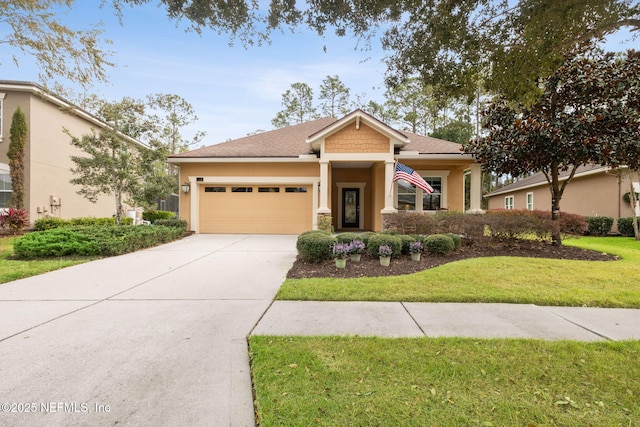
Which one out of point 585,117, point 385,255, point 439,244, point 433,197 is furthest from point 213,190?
point 585,117

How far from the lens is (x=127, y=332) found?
11.3 ft

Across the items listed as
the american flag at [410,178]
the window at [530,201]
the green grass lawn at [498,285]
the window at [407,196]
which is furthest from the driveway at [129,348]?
the window at [530,201]

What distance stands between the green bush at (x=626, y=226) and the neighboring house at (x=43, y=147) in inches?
845

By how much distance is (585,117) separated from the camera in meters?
7.55

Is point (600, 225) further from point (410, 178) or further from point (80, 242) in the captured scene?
point (80, 242)

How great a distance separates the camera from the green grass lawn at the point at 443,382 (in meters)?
2.05

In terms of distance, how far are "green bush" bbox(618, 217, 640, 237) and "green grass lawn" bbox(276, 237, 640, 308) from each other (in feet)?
31.5

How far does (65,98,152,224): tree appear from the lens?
37.7ft

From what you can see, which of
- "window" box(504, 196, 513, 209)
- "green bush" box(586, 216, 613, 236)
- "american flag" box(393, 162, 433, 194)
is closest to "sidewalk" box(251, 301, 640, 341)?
"american flag" box(393, 162, 433, 194)

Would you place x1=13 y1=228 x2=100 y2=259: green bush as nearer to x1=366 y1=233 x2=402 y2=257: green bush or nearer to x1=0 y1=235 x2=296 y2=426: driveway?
x1=0 y1=235 x2=296 y2=426: driveway

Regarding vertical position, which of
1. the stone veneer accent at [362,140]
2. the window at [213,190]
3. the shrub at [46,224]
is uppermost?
the stone veneer accent at [362,140]

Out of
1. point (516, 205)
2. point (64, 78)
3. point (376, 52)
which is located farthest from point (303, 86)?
point (376, 52)

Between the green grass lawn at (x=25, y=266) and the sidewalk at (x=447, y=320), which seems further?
the green grass lawn at (x=25, y=266)

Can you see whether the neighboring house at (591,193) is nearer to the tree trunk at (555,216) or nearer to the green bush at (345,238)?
the tree trunk at (555,216)
